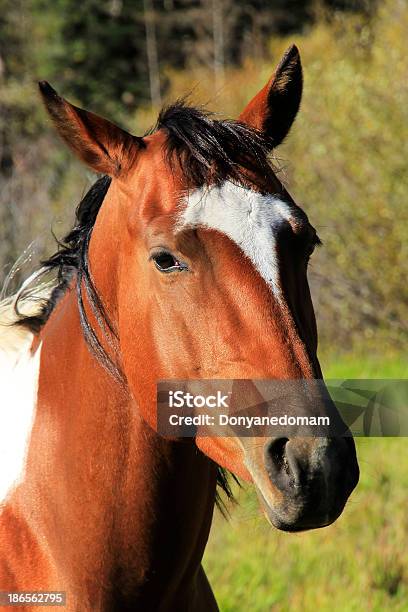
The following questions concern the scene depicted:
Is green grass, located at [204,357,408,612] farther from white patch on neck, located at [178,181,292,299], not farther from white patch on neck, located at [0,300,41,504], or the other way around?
white patch on neck, located at [178,181,292,299]

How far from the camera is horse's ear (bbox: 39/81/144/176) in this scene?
2318 millimetres

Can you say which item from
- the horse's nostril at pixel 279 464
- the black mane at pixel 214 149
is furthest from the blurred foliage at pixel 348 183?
the horse's nostril at pixel 279 464

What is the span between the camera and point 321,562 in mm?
4785

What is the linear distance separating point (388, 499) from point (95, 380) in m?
3.84

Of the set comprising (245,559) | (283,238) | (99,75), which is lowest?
(245,559)

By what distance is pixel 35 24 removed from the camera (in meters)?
29.5

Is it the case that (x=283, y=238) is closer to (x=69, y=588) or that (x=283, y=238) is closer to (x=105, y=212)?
(x=105, y=212)

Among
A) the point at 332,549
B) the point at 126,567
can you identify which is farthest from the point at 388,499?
the point at 126,567

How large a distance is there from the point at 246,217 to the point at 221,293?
19 cm

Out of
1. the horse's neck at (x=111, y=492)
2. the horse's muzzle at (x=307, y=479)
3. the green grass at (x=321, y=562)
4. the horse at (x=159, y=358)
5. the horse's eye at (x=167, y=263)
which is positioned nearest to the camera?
the horse's muzzle at (x=307, y=479)

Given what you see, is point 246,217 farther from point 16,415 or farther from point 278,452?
point 16,415

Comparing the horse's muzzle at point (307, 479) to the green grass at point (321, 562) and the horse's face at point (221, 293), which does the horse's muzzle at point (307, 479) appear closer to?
the horse's face at point (221, 293)

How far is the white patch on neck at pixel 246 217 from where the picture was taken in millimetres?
2064

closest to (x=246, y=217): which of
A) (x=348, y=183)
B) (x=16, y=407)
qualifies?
(x=16, y=407)
